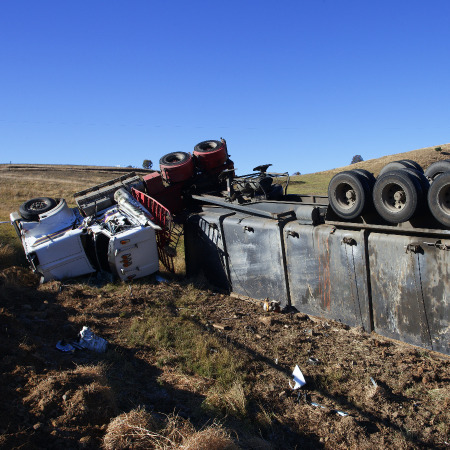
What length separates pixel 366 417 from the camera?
3.92 meters

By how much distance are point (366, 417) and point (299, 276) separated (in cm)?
275

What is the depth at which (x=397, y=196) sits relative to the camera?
4.77 m

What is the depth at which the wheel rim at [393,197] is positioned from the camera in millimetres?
4738

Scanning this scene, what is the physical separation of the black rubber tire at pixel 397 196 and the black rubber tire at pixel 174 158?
5.73 m

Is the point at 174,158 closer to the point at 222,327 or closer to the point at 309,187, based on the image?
the point at 222,327

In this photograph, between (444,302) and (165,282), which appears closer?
(444,302)

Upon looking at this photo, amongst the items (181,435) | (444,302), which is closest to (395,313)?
(444,302)

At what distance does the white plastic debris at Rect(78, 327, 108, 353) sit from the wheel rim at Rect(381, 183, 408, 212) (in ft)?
13.0

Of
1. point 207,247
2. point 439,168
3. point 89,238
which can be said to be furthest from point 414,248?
point 89,238

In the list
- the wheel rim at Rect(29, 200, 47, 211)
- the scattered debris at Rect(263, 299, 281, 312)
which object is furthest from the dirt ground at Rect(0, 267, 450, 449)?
the wheel rim at Rect(29, 200, 47, 211)

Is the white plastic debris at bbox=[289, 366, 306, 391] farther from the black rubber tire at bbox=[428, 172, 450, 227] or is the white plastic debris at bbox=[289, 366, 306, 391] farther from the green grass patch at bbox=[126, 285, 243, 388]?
the black rubber tire at bbox=[428, 172, 450, 227]

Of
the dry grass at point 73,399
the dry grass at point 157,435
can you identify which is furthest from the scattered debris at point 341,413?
the dry grass at point 73,399

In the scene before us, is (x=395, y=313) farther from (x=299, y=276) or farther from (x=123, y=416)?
(x=123, y=416)

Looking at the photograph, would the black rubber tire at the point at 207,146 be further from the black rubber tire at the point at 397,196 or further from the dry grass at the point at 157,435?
the dry grass at the point at 157,435
